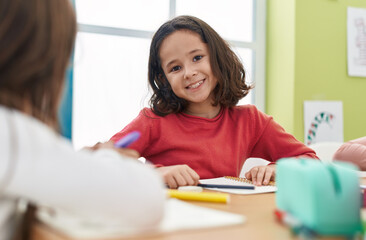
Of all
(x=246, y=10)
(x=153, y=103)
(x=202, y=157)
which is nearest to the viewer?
(x=202, y=157)

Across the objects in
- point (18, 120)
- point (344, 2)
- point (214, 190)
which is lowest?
point (214, 190)

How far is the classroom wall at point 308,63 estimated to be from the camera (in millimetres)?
2340

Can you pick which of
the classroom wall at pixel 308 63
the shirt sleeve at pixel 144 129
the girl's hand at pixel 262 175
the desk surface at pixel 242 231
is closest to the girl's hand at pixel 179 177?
the girl's hand at pixel 262 175

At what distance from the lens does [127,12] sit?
7.12ft

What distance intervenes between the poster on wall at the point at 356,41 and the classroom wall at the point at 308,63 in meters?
0.03

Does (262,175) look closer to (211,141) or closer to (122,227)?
(211,141)

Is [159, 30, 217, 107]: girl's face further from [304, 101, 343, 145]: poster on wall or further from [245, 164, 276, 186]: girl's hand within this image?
[304, 101, 343, 145]: poster on wall

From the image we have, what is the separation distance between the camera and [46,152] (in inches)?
15.9

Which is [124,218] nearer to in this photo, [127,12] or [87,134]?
[87,134]

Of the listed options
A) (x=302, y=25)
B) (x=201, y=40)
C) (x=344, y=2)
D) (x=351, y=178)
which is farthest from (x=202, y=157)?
Answer: (x=344, y=2)

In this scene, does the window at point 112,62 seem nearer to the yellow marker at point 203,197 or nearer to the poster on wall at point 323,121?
the poster on wall at point 323,121

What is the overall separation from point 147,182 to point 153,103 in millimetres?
943

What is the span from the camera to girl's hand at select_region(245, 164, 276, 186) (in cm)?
96

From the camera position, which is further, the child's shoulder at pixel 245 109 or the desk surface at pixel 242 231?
the child's shoulder at pixel 245 109
